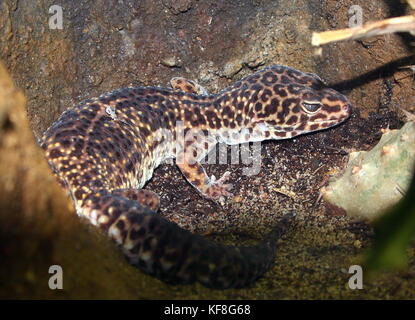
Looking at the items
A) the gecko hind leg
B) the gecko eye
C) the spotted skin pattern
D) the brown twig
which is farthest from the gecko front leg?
the brown twig

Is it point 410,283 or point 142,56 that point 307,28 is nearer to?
point 142,56

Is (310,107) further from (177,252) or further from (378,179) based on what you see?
(177,252)

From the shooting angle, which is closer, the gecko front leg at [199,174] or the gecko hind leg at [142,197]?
the gecko hind leg at [142,197]

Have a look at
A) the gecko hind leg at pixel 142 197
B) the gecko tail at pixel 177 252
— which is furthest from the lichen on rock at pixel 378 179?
the gecko hind leg at pixel 142 197

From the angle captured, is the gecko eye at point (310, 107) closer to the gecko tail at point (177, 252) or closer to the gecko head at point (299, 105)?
the gecko head at point (299, 105)

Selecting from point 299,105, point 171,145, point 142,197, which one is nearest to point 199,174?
point 171,145

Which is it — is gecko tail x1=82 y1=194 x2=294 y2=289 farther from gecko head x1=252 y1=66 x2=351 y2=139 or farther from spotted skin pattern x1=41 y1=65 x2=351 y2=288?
gecko head x1=252 y1=66 x2=351 y2=139
